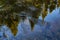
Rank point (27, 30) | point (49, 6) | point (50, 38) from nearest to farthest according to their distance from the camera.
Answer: point (49, 6) → point (27, 30) → point (50, 38)

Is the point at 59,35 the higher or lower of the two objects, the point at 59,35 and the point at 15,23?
the lower

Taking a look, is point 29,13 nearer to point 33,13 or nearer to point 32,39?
point 33,13

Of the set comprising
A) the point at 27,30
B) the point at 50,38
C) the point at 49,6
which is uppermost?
the point at 49,6

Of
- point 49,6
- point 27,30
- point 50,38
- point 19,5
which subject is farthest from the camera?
point 50,38

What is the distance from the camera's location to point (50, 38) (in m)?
1.44

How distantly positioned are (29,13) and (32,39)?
0.97m

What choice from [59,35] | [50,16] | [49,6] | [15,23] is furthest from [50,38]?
[15,23]

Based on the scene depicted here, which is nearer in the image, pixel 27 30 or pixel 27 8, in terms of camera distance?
pixel 27 8

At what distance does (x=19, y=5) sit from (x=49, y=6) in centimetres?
32

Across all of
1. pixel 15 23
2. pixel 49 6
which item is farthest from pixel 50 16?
pixel 15 23

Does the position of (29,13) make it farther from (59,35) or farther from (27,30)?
(59,35)

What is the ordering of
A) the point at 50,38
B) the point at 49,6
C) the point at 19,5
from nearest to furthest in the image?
the point at 19,5 → the point at 49,6 → the point at 50,38

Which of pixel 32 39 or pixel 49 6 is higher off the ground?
pixel 49 6

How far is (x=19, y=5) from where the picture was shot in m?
0.44
